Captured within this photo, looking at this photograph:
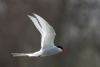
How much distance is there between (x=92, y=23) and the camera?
1199cm

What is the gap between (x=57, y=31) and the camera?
1130 cm

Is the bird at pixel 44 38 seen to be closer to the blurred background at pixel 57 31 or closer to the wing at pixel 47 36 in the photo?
the wing at pixel 47 36

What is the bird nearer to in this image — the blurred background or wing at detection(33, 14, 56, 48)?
wing at detection(33, 14, 56, 48)

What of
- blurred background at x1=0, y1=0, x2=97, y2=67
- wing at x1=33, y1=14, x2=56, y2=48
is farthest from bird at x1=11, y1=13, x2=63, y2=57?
blurred background at x1=0, y1=0, x2=97, y2=67

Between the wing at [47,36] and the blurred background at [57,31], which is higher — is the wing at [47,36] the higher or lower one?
the higher one

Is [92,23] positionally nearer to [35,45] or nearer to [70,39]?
[70,39]

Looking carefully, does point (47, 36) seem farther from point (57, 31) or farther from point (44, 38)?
point (57, 31)

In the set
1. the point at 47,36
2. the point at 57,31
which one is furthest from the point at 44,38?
the point at 57,31

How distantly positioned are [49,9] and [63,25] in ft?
1.99

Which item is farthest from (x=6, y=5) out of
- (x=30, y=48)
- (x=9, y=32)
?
(x=30, y=48)

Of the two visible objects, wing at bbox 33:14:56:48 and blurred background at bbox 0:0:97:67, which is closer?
wing at bbox 33:14:56:48

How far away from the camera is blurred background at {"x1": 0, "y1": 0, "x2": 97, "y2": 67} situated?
35.0ft

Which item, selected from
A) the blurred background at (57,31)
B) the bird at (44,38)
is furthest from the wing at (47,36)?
the blurred background at (57,31)

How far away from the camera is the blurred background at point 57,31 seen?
10.7 m
